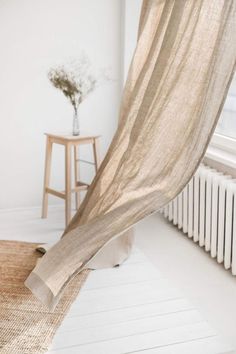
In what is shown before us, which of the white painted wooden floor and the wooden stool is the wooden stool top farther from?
the white painted wooden floor

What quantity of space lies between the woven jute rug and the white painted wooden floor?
5cm

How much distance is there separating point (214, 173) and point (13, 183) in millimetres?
1690

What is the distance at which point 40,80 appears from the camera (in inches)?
158

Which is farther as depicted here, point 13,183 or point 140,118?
point 13,183

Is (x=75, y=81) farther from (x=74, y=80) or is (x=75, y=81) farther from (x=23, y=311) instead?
(x=23, y=311)

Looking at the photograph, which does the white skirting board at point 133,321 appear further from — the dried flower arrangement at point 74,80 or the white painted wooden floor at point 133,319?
the dried flower arrangement at point 74,80

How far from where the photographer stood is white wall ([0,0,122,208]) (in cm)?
390

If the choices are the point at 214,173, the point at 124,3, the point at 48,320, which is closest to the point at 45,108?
the point at 124,3

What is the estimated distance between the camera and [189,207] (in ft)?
11.2

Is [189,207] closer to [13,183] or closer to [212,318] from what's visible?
[212,318]

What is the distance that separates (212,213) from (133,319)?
0.88 meters

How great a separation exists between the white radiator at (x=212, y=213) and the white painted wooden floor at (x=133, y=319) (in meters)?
0.37

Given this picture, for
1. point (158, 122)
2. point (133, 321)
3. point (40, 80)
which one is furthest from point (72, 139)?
point (133, 321)

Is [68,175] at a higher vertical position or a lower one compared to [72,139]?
lower
